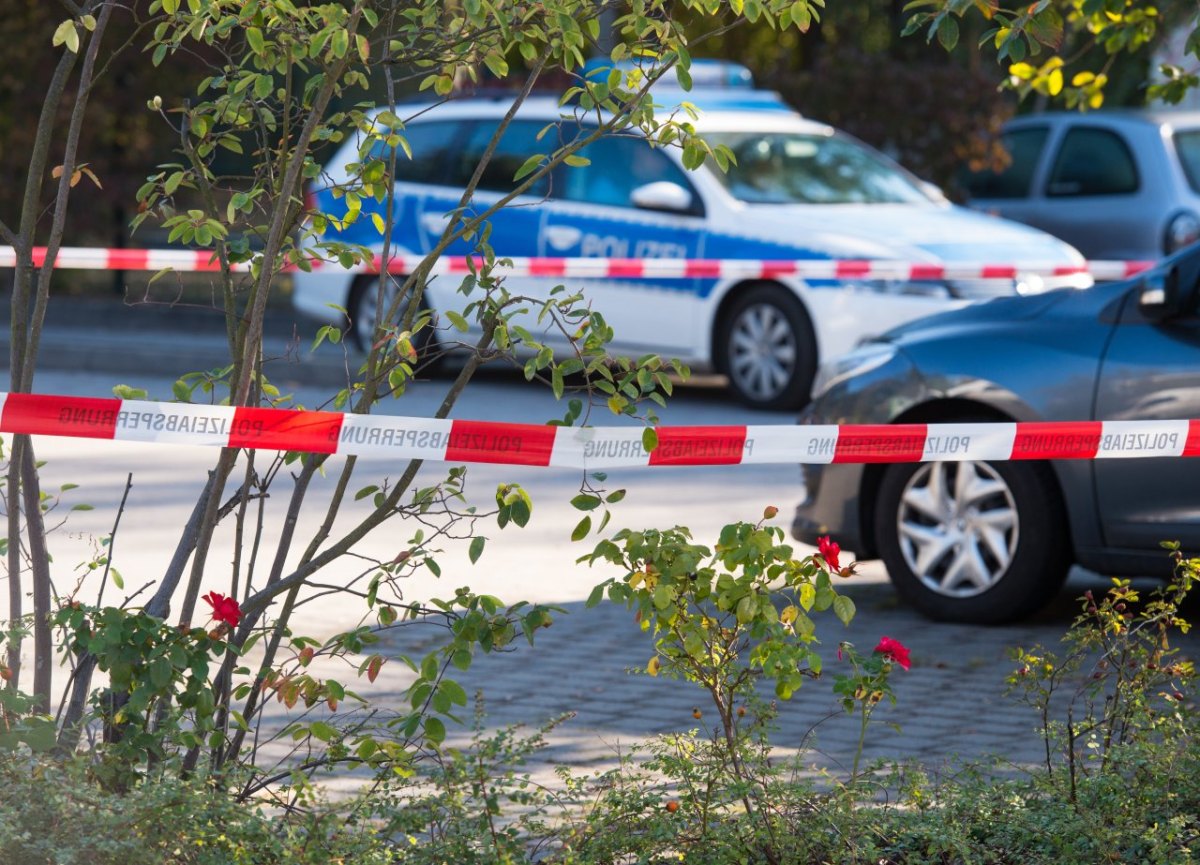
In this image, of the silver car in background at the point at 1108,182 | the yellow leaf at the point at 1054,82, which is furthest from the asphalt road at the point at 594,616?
the silver car in background at the point at 1108,182

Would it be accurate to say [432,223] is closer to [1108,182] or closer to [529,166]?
[1108,182]

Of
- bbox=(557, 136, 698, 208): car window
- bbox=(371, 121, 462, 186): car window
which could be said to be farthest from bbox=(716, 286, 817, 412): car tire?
bbox=(371, 121, 462, 186): car window

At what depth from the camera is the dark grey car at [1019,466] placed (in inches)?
247

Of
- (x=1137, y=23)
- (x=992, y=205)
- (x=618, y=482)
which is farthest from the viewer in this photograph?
(x=992, y=205)

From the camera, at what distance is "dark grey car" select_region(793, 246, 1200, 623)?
20.5ft

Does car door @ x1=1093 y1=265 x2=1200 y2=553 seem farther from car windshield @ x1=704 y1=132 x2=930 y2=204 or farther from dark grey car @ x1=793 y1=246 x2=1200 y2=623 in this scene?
car windshield @ x1=704 y1=132 x2=930 y2=204

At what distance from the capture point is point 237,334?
373 centimetres

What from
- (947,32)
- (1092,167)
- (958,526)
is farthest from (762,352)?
(947,32)

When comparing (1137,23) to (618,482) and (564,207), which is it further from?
(564,207)

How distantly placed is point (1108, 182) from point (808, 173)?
410 centimetres

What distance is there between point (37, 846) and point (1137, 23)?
4.53 m

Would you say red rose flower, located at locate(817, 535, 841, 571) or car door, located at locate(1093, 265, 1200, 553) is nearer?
red rose flower, located at locate(817, 535, 841, 571)

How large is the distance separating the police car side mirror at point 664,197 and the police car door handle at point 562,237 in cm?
58

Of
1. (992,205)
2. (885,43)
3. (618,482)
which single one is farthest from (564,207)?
(885,43)
